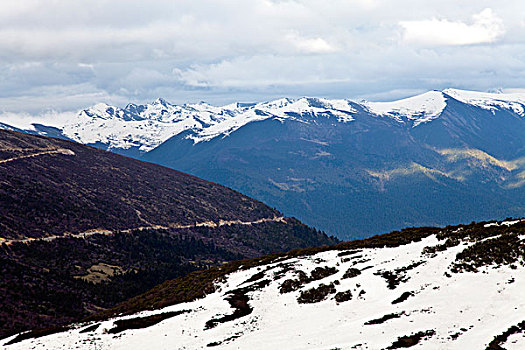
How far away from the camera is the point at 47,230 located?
19112 cm

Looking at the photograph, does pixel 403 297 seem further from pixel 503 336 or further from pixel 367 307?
pixel 503 336

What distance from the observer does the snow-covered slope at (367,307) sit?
3269 cm

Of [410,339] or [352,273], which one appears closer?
[410,339]

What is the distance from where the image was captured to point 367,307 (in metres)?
41.3

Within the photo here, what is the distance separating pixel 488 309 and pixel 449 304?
3176 millimetres

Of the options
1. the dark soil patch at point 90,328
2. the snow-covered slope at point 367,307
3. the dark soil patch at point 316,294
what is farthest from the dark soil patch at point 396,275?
the dark soil patch at point 90,328

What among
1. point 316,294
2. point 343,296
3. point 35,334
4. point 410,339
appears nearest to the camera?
point 410,339

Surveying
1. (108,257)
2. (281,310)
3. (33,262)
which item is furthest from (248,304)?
(108,257)

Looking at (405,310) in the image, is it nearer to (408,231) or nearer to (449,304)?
(449,304)

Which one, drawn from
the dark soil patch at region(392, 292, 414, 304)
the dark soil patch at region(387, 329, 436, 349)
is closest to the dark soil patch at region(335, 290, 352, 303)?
the dark soil patch at region(392, 292, 414, 304)

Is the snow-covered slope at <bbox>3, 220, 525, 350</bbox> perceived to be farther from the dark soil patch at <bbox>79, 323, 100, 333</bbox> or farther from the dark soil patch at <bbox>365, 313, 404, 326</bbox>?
the dark soil patch at <bbox>79, 323, 100, 333</bbox>

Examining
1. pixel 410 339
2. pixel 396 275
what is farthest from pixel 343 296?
pixel 410 339

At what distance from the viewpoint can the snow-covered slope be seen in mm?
32688

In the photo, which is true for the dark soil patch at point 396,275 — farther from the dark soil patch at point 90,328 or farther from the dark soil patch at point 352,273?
the dark soil patch at point 90,328
